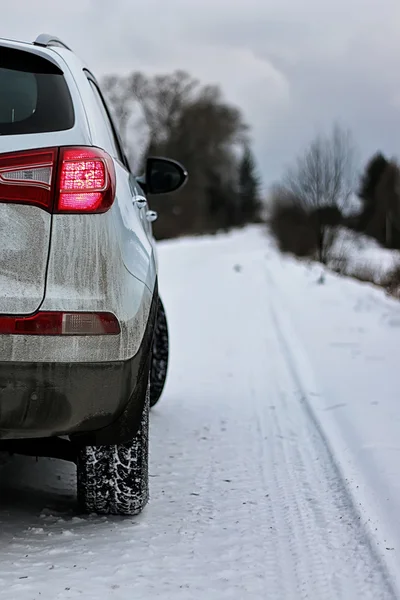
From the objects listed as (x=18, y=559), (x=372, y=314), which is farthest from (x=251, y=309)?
(x=18, y=559)

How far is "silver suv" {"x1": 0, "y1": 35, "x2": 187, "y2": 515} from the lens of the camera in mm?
2029

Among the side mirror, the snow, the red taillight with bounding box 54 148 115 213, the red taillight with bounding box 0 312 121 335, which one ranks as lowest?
the snow

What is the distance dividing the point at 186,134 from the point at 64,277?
49.6 meters

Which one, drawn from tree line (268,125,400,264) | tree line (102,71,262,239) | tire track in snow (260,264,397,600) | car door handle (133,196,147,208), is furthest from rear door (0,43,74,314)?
tree line (102,71,262,239)

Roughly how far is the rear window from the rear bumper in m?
0.75

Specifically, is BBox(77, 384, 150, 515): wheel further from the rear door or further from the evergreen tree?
the evergreen tree

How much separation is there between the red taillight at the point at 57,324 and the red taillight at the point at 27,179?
0.33 m

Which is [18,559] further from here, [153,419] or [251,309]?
[251,309]

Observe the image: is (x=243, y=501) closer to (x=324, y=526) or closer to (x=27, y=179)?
(x=324, y=526)

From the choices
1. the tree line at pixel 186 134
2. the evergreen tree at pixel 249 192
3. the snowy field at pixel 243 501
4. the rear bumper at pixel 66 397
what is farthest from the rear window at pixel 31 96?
the evergreen tree at pixel 249 192

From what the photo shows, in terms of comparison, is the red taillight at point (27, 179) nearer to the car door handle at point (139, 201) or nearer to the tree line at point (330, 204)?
the car door handle at point (139, 201)

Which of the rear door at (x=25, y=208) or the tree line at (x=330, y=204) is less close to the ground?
the rear door at (x=25, y=208)

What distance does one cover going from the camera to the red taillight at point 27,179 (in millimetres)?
2039

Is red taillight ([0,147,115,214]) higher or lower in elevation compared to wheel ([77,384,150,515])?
higher
